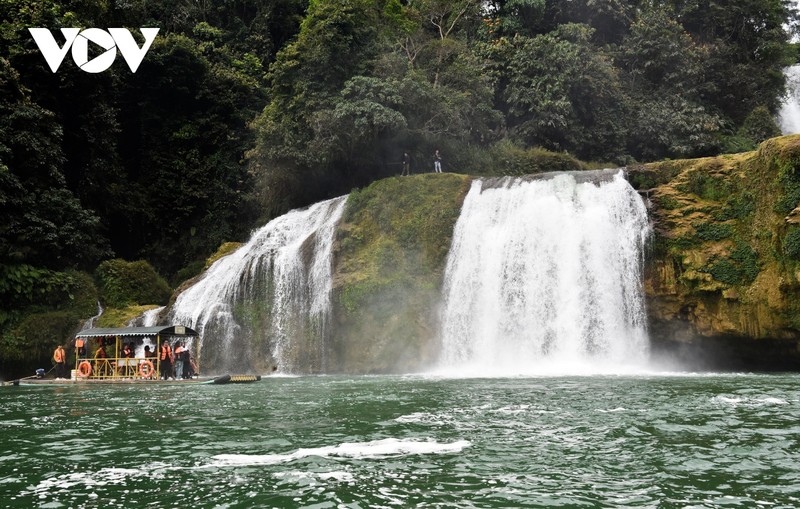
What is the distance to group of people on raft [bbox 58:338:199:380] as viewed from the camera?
21281 mm

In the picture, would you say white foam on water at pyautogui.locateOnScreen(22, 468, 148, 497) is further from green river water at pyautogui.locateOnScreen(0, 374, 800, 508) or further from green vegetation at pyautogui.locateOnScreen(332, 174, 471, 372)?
green vegetation at pyautogui.locateOnScreen(332, 174, 471, 372)

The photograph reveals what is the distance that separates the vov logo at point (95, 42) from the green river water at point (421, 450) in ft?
62.8

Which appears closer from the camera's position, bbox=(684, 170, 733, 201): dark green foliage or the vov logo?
bbox=(684, 170, 733, 201): dark green foliage

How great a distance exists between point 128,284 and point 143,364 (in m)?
8.40

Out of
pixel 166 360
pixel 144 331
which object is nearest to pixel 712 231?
pixel 166 360

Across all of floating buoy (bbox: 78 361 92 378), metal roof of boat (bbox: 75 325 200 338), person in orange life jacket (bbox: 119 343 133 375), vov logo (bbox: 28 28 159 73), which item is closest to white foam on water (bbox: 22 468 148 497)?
metal roof of boat (bbox: 75 325 200 338)

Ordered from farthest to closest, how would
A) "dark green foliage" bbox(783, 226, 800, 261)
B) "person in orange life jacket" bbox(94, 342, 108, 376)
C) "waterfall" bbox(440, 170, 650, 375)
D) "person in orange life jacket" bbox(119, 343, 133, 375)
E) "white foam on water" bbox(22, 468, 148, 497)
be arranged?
"person in orange life jacket" bbox(94, 342, 108, 376), "person in orange life jacket" bbox(119, 343, 133, 375), "waterfall" bbox(440, 170, 650, 375), "dark green foliage" bbox(783, 226, 800, 261), "white foam on water" bbox(22, 468, 148, 497)

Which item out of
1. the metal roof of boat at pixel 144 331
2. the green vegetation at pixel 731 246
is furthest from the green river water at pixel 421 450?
the metal roof of boat at pixel 144 331

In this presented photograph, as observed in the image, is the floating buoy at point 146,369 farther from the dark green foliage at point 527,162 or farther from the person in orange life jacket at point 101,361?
the dark green foliage at point 527,162

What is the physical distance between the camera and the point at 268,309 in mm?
25016

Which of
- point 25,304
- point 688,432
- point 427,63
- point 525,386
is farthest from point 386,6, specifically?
point 688,432

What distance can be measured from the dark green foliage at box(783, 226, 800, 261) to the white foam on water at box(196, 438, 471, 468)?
1424 centimetres

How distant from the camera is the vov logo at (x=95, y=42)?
27781 mm

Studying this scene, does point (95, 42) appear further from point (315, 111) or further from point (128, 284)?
point (128, 284)
